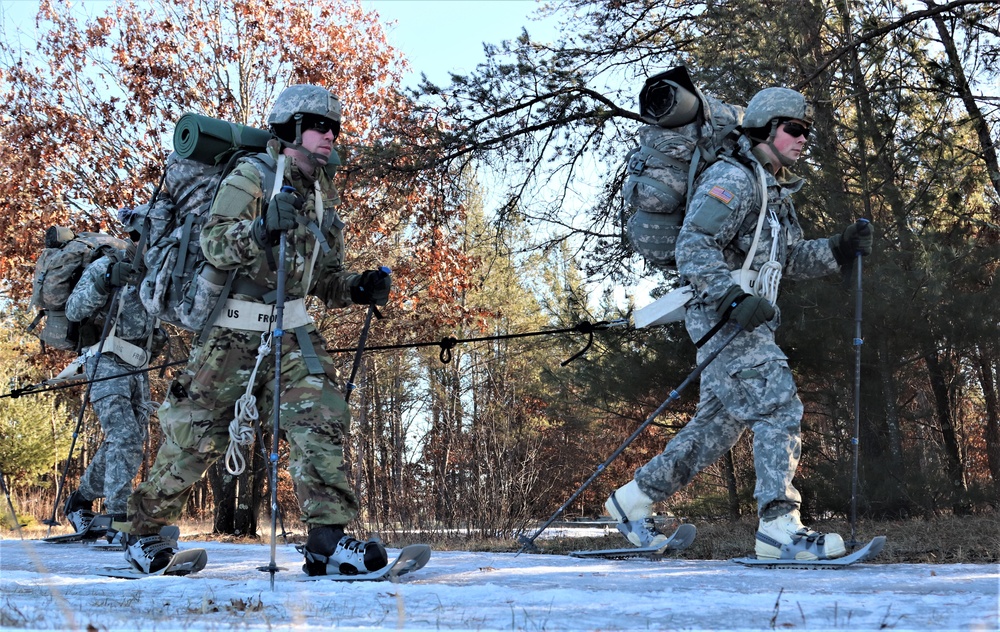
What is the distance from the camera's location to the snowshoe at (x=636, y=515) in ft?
17.6

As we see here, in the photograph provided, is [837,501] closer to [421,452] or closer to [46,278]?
[421,452]

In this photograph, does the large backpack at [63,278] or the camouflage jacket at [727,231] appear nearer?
the camouflage jacket at [727,231]

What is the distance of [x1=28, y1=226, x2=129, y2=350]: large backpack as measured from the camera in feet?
27.8

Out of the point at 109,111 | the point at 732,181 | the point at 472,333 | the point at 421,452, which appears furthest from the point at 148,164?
the point at 472,333

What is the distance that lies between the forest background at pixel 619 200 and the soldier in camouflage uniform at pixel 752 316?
1.20m

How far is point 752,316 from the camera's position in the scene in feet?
15.6

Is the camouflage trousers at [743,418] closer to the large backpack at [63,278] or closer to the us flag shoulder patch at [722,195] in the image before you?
the us flag shoulder patch at [722,195]

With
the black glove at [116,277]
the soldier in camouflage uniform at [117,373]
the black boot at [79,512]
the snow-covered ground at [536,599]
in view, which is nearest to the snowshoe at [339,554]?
the snow-covered ground at [536,599]

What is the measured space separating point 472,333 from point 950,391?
55.9 feet

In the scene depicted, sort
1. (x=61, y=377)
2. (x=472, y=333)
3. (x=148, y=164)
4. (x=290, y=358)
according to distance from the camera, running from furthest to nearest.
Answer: (x=472, y=333)
(x=148, y=164)
(x=61, y=377)
(x=290, y=358)

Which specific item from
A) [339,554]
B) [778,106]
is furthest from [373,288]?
[778,106]

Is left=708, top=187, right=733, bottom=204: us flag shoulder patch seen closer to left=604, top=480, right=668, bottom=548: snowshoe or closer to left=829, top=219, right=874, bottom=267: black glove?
left=829, top=219, right=874, bottom=267: black glove

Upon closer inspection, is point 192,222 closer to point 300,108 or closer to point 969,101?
point 300,108

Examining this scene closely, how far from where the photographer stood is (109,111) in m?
14.0
